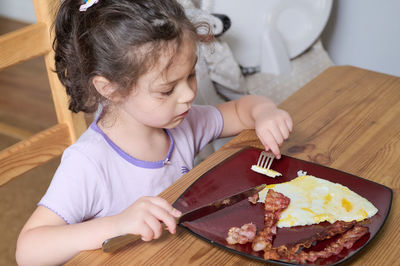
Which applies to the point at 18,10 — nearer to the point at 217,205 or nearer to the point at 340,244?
the point at 217,205

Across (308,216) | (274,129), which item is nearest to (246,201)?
(308,216)

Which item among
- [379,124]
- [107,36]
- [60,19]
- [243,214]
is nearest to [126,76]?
[107,36]

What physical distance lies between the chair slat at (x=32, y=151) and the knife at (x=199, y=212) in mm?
426

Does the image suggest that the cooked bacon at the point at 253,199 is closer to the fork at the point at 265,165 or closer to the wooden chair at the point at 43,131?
the fork at the point at 265,165

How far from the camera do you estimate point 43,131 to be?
1.18m

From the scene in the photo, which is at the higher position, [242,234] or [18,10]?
[242,234]

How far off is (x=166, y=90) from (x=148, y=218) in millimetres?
279

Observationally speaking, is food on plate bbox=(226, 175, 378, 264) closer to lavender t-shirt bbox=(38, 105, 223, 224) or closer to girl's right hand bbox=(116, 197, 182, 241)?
girl's right hand bbox=(116, 197, 182, 241)

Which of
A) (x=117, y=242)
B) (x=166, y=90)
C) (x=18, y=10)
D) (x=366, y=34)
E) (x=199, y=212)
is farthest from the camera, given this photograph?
(x=18, y=10)

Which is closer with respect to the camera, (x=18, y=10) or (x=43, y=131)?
(x=43, y=131)

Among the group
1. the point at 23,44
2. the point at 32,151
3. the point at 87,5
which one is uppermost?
the point at 87,5

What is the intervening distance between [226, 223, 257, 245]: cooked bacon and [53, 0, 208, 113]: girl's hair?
1.12 feet

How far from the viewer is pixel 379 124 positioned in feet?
3.89

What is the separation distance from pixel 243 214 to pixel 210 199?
0.08 m
